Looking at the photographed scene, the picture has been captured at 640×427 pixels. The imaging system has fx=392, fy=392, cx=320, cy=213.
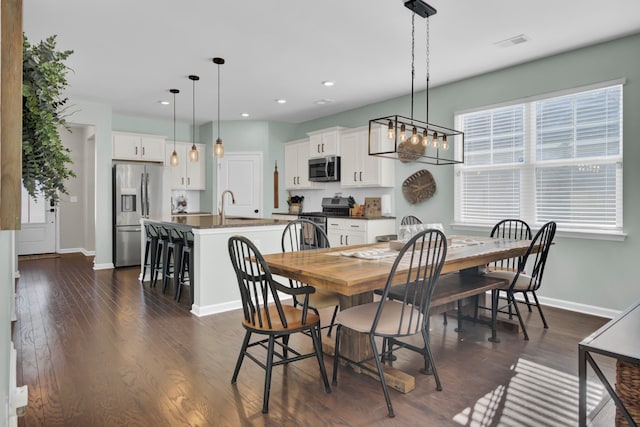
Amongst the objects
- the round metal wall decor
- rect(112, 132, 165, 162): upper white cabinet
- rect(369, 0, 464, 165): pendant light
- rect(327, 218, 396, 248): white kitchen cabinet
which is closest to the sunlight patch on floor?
rect(369, 0, 464, 165): pendant light

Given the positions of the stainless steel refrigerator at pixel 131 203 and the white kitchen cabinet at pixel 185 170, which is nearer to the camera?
the stainless steel refrigerator at pixel 131 203

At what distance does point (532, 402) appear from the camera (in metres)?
2.21

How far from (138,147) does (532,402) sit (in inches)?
269

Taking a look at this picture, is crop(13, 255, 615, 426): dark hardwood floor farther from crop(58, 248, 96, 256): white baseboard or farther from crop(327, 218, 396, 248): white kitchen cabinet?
crop(58, 248, 96, 256): white baseboard

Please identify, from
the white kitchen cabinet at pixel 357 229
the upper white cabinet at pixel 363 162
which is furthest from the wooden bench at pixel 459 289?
the upper white cabinet at pixel 363 162

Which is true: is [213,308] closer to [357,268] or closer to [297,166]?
[357,268]

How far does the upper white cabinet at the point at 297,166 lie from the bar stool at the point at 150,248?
2.79 meters

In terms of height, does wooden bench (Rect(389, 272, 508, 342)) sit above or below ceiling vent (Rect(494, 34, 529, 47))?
below

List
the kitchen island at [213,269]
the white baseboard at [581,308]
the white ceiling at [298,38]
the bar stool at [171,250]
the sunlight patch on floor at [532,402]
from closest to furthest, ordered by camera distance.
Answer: the sunlight patch on floor at [532,402] → the white ceiling at [298,38] → the white baseboard at [581,308] → the kitchen island at [213,269] → the bar stool at [171,250]

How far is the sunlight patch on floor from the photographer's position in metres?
2.04

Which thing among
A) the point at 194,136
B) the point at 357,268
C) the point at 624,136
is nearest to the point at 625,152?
the point at 624,136

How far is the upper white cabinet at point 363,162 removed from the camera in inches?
225

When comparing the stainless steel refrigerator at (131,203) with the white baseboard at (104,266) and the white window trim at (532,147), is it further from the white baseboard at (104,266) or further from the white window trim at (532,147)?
the white window trim at (532,147)

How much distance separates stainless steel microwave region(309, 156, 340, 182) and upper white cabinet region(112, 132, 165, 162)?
9.24ft
